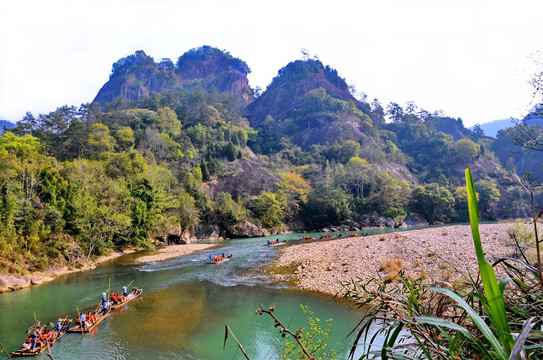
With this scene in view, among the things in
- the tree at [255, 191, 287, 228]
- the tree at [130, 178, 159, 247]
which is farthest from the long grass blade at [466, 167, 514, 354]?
the tree at [255, 191, 287, 228]

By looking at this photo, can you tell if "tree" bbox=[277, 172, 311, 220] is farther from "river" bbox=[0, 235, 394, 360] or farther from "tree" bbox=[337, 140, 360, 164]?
"river" bbox=[0, 235, 394, 360]

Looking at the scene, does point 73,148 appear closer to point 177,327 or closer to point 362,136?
point 177,327

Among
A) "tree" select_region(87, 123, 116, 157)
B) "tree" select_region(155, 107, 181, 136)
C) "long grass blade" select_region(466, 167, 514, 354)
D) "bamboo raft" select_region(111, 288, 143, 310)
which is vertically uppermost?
"tree" select_region(155, 107, 181, 136)

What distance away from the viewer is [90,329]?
413 inches

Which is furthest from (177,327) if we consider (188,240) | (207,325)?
(188,240)

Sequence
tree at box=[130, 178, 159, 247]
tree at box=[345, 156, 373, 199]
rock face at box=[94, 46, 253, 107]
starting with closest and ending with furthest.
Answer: tree at box=[130, 178, 159, 247]
tree at box=[345, 156, 373, 199]
rock face at box=[94, 46, 253, 107]

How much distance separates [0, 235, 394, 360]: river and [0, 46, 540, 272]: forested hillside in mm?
4699

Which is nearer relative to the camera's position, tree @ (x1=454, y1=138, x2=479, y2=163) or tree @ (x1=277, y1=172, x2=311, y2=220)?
tree @ (x1=277, y1=172, x2=311, y2=220)

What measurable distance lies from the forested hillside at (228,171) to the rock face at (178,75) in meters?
26.2

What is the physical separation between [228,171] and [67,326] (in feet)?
127

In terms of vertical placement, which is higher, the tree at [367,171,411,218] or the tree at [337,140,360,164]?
the tree at [337,140,360,164]

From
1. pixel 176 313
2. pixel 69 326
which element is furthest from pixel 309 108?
pixel 69 326

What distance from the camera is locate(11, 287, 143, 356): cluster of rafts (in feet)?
28.9

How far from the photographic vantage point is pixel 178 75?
406 ft
